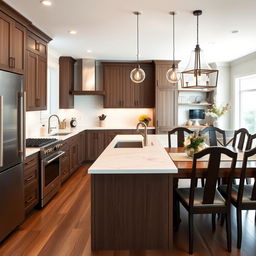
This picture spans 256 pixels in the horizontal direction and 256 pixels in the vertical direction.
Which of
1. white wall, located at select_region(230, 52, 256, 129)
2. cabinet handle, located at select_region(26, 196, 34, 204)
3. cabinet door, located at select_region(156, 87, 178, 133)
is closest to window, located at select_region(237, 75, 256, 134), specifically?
white wall, located at select_region(230, 52, 256, 129)

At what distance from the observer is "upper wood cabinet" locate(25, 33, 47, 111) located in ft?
12.6

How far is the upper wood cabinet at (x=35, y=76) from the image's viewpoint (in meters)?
3.85

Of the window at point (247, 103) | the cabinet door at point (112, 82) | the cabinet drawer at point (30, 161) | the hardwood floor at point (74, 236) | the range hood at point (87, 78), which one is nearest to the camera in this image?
the hardwood floor at point (74, 236)

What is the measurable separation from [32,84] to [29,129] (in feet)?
3.06

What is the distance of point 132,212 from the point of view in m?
2.46

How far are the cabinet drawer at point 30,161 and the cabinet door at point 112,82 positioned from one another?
3635 mm

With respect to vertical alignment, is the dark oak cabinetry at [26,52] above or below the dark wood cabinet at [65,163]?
above

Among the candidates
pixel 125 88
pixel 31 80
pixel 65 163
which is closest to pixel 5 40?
pixel 31 80

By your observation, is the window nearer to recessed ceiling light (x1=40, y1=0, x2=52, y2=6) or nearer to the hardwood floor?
the hardwood floor

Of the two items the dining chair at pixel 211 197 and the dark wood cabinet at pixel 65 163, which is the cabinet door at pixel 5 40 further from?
the dining chair at pixel 211 197

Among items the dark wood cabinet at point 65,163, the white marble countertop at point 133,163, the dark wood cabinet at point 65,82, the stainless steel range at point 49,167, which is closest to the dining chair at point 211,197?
the white marble countertop at point 133,163

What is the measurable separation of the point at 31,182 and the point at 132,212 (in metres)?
1.59

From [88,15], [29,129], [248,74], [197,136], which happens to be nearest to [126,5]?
[88,15]

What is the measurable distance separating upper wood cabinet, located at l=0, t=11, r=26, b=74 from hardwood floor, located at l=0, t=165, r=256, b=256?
192cm
